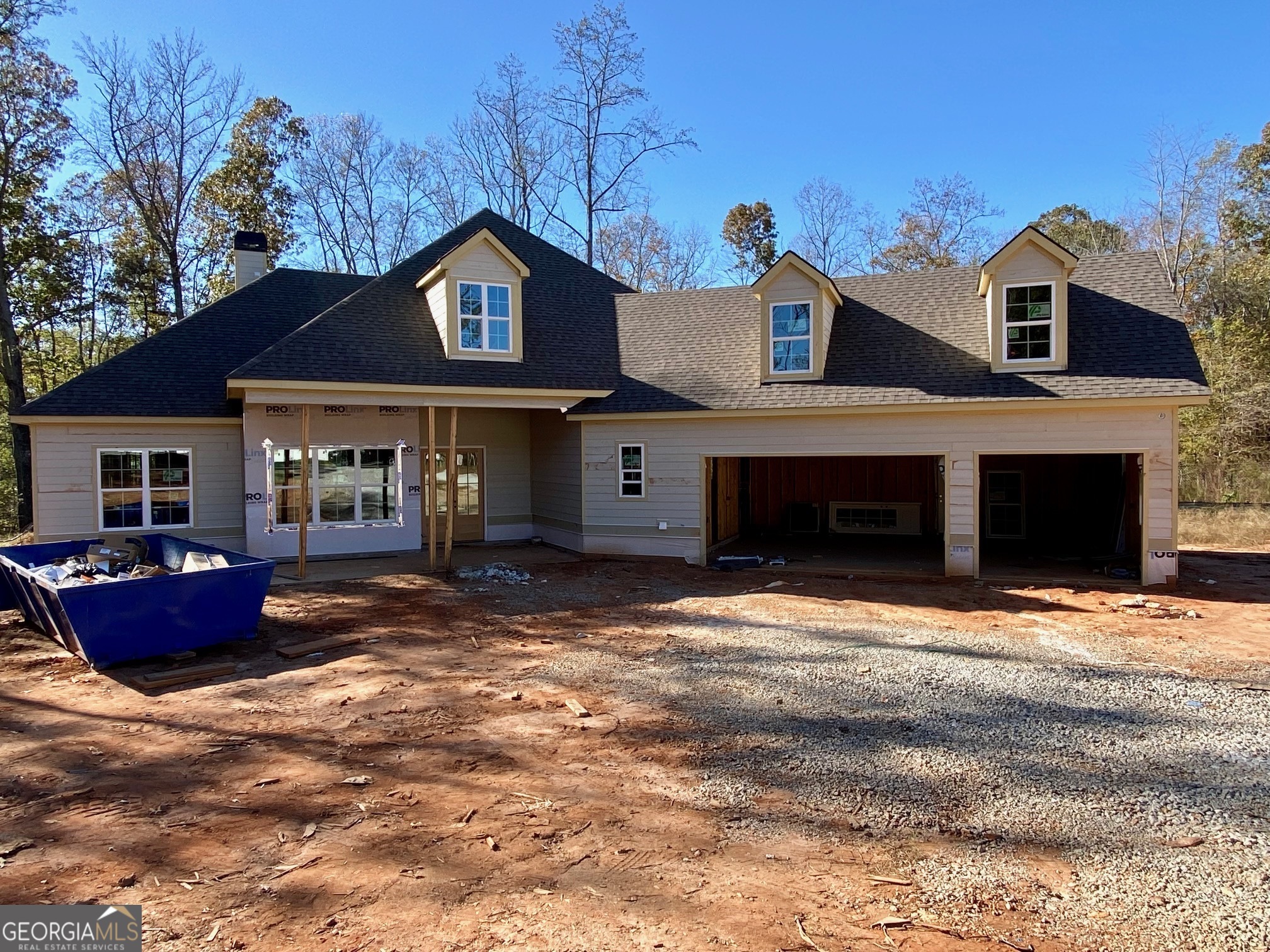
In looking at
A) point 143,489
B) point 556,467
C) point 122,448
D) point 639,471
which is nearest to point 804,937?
point 639,471

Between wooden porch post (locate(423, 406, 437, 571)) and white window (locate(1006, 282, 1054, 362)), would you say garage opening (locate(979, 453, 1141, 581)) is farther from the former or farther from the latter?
wooden porch post (locate(423, 406, 437, 571))

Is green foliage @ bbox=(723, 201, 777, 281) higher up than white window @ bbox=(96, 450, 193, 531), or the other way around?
green foliage @ bbox=(723, 201, 777, 281)

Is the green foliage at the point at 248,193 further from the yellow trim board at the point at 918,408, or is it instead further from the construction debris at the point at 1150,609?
the construction debris at the point at 1150,609

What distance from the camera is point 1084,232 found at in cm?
3741

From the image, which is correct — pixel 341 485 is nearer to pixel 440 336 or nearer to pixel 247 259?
pixel 440 336

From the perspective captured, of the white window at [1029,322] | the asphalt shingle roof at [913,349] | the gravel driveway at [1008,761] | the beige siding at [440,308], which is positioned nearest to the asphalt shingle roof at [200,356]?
the beige siding at [440,308]

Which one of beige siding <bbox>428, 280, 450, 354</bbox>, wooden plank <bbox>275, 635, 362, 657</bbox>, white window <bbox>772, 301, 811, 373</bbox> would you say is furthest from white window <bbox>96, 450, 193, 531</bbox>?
white window <bbox>772, 301, 811, 373</bbox>

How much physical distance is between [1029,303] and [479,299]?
1034 centimetres

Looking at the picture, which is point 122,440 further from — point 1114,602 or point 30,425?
point 1114,602

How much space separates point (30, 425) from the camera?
1338cm

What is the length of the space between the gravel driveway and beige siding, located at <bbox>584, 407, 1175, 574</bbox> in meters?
4.43

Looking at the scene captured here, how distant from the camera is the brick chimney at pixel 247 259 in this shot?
17938mm

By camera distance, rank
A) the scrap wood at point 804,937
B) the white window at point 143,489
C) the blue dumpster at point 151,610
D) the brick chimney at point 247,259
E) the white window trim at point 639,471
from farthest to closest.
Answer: the brick chimney at point 247,259
the white window trim at point 639,471
the white window at point 143,489
the blue dumpster at point 151,610
the scrap wood at point 804,937

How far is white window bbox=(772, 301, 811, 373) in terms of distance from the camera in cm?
1430
